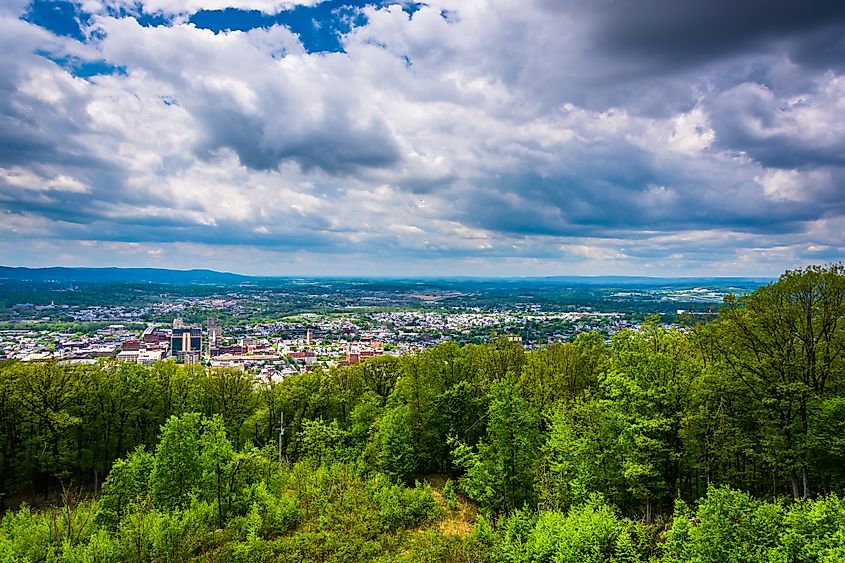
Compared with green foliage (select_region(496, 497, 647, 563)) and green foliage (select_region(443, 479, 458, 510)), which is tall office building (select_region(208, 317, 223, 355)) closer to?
green foliage (select_region(443, 479, 458, 510))

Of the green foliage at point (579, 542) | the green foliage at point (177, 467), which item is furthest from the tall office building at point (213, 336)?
the green foliage at point (579, 542)

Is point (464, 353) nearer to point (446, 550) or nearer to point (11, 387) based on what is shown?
point (446, 550)

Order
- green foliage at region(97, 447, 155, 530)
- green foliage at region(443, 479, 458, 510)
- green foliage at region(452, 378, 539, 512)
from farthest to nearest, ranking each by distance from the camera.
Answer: green foliage at region(443, 479, 458, 510), green foliage at region(452, 378, 539, 512), green foliage at region(97, 447, 155, 530)

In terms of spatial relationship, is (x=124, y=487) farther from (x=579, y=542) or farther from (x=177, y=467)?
(x=579, y=542)

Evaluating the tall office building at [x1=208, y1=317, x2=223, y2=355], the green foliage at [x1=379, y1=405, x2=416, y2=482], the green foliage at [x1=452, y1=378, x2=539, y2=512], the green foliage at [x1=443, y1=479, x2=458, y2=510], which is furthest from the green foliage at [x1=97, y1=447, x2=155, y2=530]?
the tall office building at [x1=208, y1=317, x2=223, y2=355]

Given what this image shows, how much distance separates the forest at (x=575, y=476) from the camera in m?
14.2

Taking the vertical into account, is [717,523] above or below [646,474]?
above

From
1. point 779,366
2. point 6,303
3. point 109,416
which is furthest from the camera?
point 6,303

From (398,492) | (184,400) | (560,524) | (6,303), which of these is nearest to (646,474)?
(560,524)

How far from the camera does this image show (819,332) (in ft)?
62.7

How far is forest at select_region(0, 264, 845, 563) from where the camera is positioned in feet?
46.7

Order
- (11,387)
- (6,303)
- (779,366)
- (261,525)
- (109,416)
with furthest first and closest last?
(6,303) < (109,416) < (11,387) < (261,525) < (779,366)

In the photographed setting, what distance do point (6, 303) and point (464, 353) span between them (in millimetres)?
198174

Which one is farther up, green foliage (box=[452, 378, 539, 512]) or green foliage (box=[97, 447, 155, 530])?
green foliage (box=[452, 378, 539, 512])
